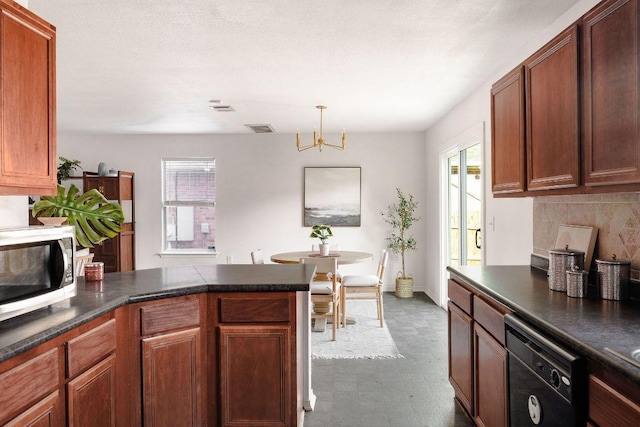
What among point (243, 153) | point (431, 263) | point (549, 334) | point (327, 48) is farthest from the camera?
point (243, 153)

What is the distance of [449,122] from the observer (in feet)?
18.9

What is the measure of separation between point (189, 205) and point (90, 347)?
5.69 m

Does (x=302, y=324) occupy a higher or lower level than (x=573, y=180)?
lower

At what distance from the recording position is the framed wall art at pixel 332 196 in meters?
7.28

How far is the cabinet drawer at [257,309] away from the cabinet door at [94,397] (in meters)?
0.59

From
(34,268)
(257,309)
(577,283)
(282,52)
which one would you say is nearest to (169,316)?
(257,309)

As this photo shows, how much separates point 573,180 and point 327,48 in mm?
1907

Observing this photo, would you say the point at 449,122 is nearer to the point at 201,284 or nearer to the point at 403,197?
the point at 403,197

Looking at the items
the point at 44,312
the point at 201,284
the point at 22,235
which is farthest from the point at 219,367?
the point at 22,235

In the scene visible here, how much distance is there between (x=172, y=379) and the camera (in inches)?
94.0

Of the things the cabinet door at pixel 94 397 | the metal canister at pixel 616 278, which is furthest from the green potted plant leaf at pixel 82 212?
the metal canister at pixel 616 278

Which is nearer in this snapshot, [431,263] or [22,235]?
[22,235]

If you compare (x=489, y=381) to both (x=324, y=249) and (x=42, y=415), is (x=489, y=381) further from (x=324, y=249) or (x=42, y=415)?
(x=324, y=249)

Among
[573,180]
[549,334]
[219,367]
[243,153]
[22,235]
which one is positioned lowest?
[219,367]
